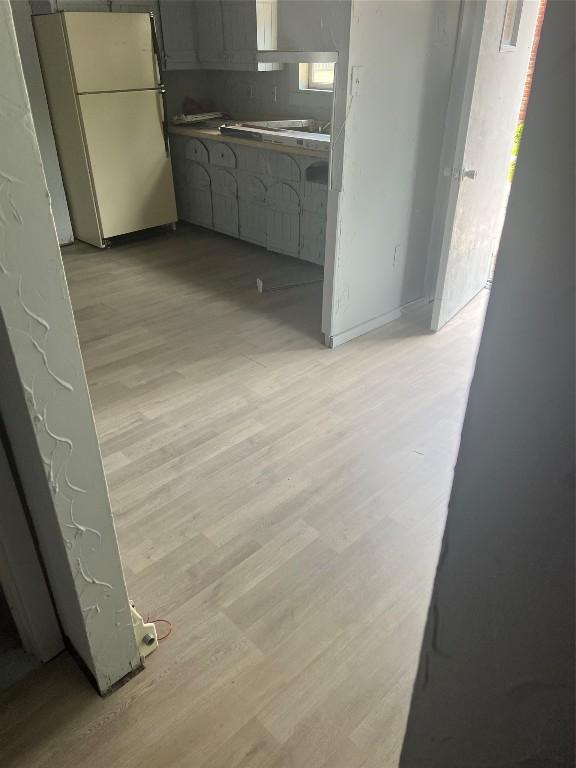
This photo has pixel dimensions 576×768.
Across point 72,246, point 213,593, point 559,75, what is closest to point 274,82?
point 72,246

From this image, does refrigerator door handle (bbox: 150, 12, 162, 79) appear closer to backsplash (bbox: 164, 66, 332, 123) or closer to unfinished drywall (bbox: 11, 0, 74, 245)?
backsplash (bbox: 164, 66, 332, 123)

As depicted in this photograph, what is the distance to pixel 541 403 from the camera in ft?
1.17

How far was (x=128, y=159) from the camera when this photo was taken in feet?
14.2

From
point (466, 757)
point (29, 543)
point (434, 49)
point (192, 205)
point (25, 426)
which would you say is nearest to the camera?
point (466, 757)

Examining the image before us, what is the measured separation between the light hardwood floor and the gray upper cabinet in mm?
1948

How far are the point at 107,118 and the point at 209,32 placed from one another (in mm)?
1094

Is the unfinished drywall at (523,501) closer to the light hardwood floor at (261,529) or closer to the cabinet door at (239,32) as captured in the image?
the light hardwood floor at (261,529)

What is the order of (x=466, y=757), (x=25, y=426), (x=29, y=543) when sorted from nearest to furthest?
(x=466, y=757)
(x=25, y=426)
(x=29, y=543)

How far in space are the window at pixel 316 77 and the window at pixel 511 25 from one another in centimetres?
187

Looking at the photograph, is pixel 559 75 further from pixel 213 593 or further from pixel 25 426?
pixel 213 593

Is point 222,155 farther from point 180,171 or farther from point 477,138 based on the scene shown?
point 477,138

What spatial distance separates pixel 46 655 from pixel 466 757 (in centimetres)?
134

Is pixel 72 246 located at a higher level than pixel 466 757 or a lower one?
lower

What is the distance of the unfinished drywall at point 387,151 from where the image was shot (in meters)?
2.51
